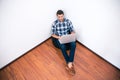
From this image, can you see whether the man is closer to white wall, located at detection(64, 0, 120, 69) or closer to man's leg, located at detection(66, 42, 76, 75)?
man's leg, located at detection(66, 42, 76, 75)

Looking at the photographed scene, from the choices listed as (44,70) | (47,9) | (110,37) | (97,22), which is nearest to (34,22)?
(47,9)

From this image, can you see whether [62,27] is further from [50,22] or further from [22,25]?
[22,25]

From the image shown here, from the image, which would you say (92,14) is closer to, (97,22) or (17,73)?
(97,22)

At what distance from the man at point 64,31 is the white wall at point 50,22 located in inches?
5.7

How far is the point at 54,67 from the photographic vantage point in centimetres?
278

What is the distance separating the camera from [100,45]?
2.70 meters

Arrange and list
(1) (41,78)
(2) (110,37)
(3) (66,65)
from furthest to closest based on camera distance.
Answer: (3) (66,65)
(1) (41,78)
(2) (110,37)

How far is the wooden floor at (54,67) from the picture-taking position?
8.63 ft

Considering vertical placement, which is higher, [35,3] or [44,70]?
[35,3]

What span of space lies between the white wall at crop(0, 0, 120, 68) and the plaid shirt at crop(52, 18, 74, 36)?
124 millimetres

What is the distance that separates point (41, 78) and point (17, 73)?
1.49ft

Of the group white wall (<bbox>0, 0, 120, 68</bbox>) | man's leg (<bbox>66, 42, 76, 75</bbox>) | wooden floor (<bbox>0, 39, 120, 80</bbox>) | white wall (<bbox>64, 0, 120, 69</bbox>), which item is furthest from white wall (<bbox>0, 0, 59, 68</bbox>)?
man's leg (<bbox>66, 42, 76, 75</bbox>)

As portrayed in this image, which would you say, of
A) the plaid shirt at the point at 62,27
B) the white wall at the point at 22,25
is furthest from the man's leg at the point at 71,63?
the white wall at the point at 22,25

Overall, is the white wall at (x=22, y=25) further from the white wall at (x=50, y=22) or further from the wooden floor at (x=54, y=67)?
the wooden floor at (x=54, y=67)
